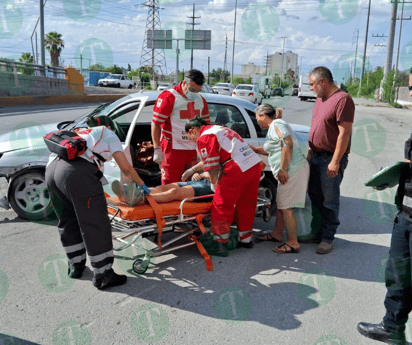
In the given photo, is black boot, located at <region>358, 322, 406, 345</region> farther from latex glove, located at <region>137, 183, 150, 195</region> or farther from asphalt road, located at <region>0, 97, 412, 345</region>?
latex glove, located at <region>137, 183, 150, 195</region>

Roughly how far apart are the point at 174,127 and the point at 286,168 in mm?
1506

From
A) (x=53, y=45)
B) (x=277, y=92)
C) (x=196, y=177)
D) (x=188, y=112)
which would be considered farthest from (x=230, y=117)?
(x=277, y=92)

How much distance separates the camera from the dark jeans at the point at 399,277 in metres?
2.90

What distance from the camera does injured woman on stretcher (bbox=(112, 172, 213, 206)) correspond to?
421 cm

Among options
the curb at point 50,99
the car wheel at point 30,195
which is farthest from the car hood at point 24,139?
the curb at point 50,99

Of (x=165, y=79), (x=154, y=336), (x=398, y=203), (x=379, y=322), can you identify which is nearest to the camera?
(x=398, y=203)

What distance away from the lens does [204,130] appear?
4434 mm

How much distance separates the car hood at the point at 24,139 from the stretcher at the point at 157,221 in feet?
5.85

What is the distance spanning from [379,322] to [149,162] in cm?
351

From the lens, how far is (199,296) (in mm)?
3721

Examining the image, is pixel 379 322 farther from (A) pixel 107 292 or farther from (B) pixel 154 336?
(A) pixel 107 292

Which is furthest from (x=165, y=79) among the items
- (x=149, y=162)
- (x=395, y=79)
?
(x=149, y=162)

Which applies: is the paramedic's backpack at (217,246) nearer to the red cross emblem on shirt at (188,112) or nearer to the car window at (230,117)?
the red cross emblem on shirt at (188,112)

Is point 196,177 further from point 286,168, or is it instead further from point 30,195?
point 30,195
